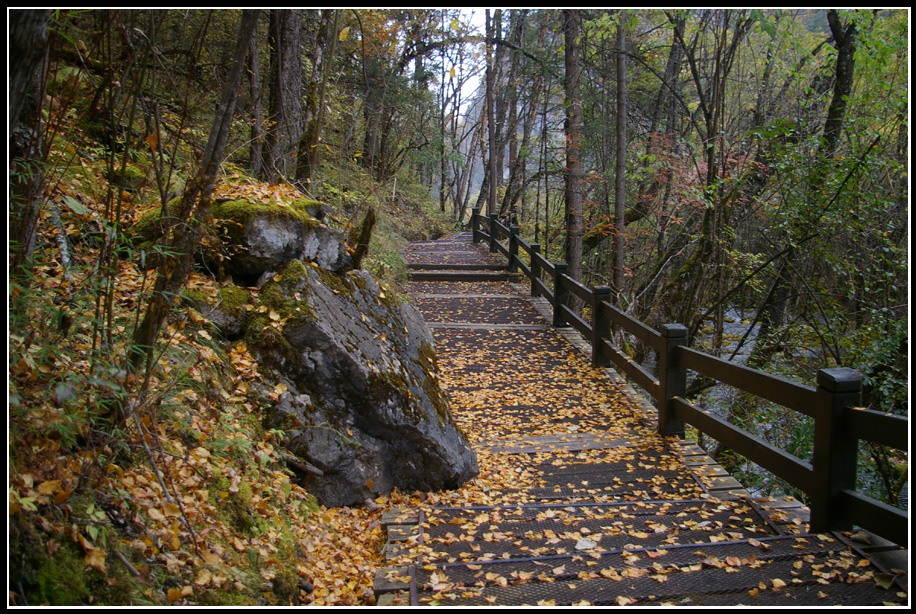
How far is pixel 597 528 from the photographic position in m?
3.61

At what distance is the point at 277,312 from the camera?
427 centimetres

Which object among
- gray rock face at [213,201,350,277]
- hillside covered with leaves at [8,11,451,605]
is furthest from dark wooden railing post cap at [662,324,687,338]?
gray rock face at [213,201,350,277]

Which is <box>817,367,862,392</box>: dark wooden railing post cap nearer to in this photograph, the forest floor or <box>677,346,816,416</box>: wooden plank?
<box>677,346,816,416</box>: wooden plank

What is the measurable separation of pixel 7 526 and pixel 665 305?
11.2m

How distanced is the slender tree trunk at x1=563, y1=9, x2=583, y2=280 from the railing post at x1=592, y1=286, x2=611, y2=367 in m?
4.41

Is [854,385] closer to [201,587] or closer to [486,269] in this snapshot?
[201,587]

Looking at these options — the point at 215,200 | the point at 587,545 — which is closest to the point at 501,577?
the point at 587,545

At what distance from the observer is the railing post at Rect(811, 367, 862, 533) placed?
308 centimetres

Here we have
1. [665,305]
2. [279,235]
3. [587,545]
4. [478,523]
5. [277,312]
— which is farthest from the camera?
[665,305]

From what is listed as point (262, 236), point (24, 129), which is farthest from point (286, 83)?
point (24, 129)

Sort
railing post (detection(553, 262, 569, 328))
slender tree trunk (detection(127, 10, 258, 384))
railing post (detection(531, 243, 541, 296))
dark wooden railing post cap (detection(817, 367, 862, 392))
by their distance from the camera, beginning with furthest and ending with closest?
railing post (detection(531, 243, 541, 296))
railing post (detection(553, 262, 569, 328))
dark wooden railing post cap (detection(817, 367, 862, 392))
slender tree trunk (detection(127, 10, 258, 384))

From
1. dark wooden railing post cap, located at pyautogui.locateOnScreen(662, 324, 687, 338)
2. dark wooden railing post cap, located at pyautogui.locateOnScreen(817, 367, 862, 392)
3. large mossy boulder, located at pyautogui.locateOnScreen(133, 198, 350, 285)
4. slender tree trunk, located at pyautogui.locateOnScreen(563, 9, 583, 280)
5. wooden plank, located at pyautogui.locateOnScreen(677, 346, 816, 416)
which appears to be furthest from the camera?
slender tree trunk, located at pyautogui.locateOnScreen(563, 9, 583, 280)

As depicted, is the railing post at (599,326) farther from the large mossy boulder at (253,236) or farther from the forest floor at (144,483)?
the forest floor at (144,483)

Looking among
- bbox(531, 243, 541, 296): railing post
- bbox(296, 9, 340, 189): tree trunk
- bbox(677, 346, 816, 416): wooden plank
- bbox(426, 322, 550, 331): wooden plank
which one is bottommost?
bbox(426, 322, 550, 331): wooden plank
